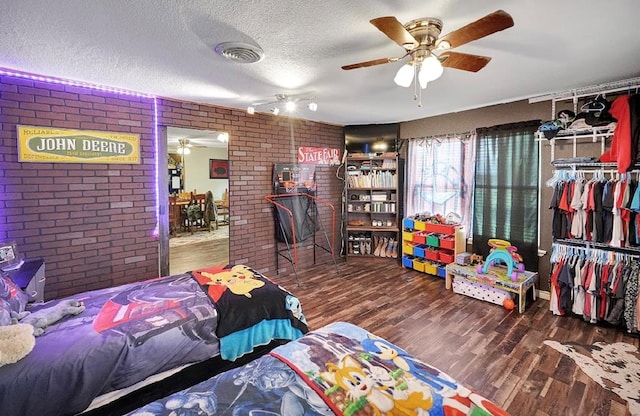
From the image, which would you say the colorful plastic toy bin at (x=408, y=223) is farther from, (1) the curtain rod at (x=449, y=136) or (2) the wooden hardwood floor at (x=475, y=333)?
(1) the curtain rod at (x=449, y=136)

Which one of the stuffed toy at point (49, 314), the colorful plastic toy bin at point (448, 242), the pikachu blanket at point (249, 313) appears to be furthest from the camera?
the colorful plastic toy bin at point (448, 242)

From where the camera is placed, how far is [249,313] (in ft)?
6.68

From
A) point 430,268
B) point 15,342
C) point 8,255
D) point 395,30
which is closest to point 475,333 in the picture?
point 430,268

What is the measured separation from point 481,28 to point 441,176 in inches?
126

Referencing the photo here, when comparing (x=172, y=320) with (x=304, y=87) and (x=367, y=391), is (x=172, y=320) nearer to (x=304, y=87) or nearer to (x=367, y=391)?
(x=367, y=391)

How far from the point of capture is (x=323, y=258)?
194 inches

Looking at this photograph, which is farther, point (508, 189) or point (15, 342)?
point (508, 189)

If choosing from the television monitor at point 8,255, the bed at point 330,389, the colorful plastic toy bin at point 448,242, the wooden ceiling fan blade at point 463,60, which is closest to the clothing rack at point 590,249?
the colorful plastic toy bin at point 448,242

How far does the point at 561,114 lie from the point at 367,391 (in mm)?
3563

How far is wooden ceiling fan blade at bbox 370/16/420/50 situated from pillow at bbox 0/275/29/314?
252cm

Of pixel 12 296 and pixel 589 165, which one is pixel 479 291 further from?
pixel 12 296

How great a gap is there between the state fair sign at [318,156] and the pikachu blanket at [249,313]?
2.57m

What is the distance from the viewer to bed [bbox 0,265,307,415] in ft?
4.53

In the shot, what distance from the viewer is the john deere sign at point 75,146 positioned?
2600 millimetres
